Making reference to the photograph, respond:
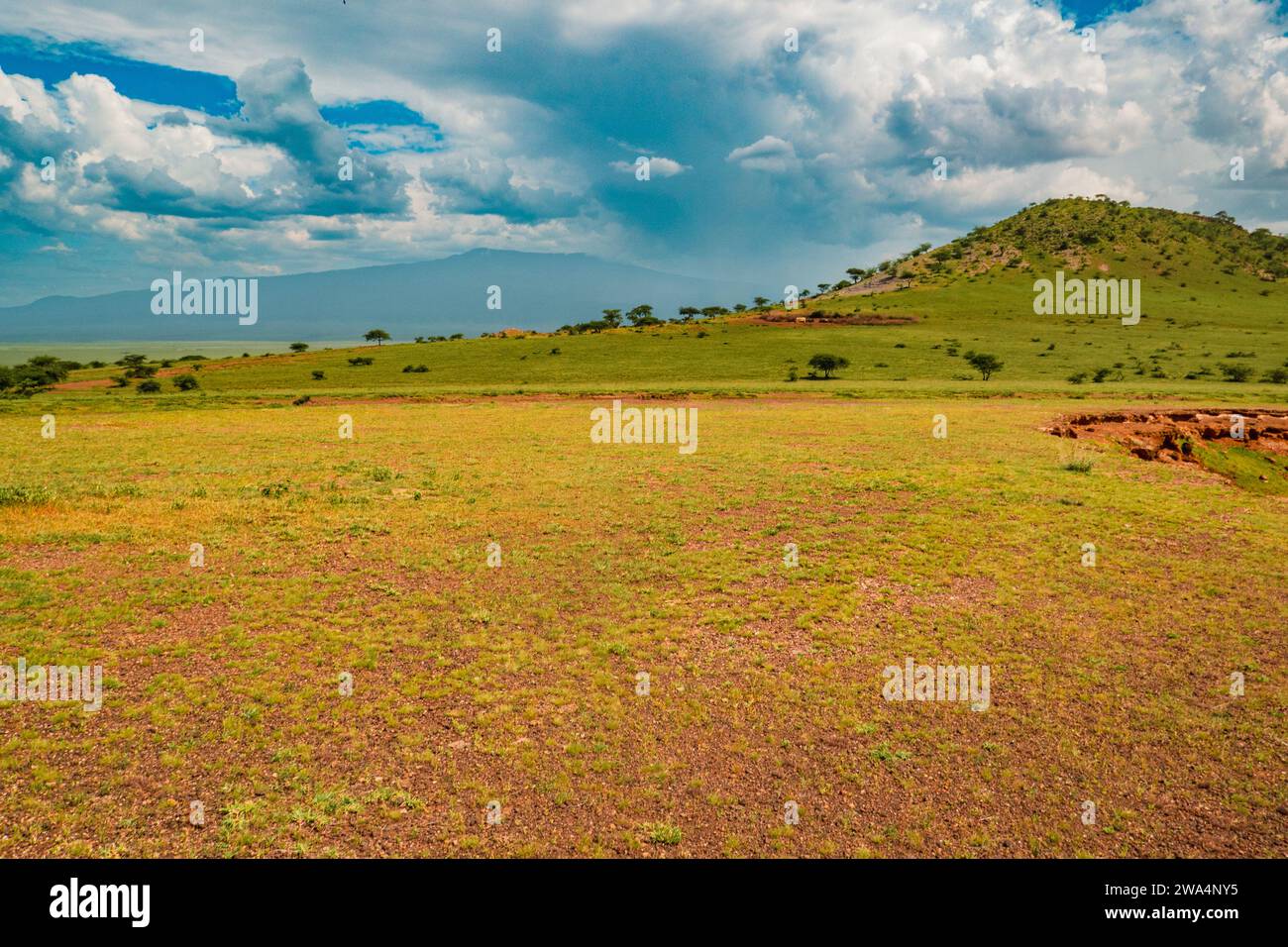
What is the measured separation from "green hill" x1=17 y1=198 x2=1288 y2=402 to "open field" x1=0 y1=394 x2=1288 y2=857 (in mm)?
49430

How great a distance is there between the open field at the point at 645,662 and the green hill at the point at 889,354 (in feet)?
162

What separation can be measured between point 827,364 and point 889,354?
23.5 meters

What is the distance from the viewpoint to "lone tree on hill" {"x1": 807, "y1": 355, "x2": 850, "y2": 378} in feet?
291

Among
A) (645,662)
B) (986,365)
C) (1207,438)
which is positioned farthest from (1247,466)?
(986,365)

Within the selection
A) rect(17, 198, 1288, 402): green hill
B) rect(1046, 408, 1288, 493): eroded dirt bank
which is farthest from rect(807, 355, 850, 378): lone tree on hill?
rect(1046, 408, 1288, 493): eroded dirt bank

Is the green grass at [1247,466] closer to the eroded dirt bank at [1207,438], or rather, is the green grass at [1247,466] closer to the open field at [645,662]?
the eroded dirt bank at [1207,438]

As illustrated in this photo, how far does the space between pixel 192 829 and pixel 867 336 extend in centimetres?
12976

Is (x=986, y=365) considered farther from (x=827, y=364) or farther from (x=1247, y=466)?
(x=1247, y=466)

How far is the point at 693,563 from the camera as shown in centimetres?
1653

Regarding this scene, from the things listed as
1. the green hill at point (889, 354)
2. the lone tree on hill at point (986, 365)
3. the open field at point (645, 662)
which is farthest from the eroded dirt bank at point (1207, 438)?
the lone tree on hill at point (986, 365)

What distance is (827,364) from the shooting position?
88562 millimetres

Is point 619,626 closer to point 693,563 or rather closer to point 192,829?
point 693,563
